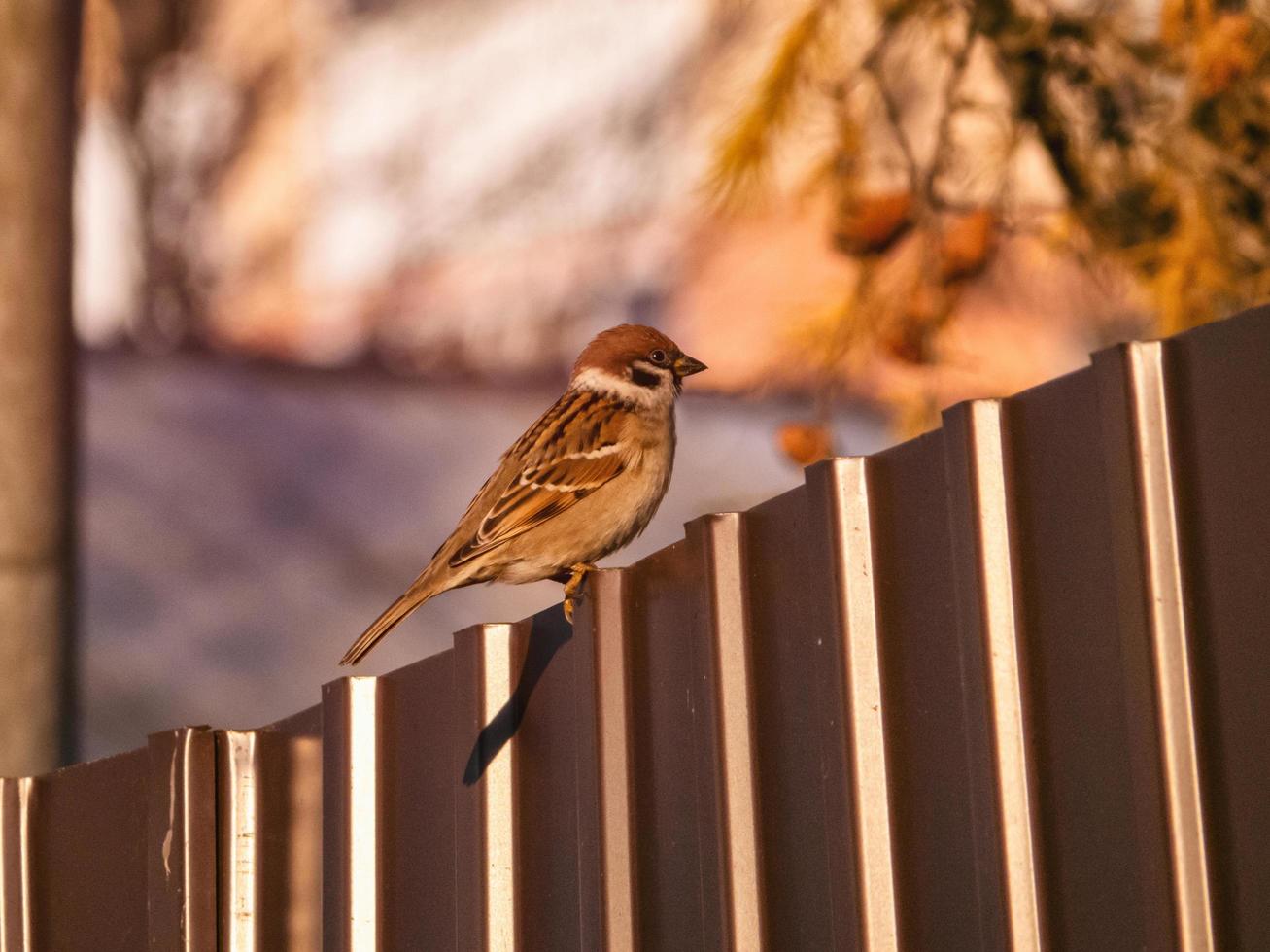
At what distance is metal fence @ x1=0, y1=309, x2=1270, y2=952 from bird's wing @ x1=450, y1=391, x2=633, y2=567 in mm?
864

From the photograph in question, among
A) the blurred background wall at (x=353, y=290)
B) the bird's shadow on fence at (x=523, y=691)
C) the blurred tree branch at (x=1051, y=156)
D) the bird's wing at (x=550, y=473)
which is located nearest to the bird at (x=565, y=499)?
the bird's wing at (x=550, y=473)

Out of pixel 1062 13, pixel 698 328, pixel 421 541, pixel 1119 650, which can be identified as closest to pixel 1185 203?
pixel 1062 13

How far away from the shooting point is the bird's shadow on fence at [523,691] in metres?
2.29

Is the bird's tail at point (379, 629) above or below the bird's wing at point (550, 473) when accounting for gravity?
below

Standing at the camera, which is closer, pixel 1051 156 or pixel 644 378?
pixel 1051 156

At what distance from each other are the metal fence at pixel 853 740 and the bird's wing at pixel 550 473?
0.86m

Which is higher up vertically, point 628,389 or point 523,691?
point 628,389

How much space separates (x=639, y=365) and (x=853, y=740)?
2.34 m

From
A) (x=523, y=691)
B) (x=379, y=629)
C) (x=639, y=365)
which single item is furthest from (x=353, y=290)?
(x=523, y=691)

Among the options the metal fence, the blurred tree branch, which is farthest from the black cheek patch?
the metal fence

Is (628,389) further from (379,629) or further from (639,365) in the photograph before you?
(379,629)

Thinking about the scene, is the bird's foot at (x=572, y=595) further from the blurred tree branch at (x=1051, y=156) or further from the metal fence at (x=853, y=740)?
the blurred tree branch at (x=1051, y=156)

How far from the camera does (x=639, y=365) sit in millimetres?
3965

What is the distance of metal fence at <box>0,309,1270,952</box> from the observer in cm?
135
